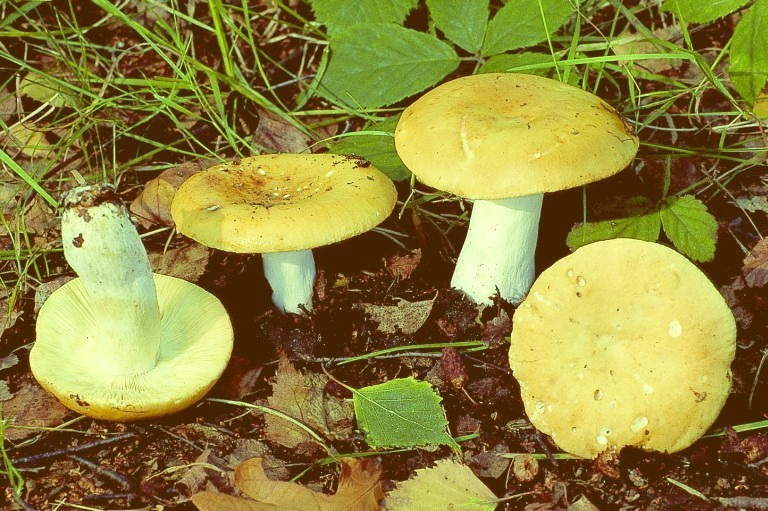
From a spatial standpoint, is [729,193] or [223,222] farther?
[729,193]

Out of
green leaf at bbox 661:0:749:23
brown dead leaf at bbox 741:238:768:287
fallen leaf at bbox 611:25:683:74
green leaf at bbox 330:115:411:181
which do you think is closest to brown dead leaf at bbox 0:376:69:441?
green leaf at bbox 330:115:411:181

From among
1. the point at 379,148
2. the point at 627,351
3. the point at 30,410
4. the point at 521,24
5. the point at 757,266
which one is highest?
the point at 521,24

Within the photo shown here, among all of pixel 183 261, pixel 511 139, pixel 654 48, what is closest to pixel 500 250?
pixel 511 139

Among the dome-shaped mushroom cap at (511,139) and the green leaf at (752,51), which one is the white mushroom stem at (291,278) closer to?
the dome-shaped mushroom cap at (511,139)

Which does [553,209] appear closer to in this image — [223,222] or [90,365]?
[223,222]

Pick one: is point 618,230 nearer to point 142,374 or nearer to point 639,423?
point 639,423

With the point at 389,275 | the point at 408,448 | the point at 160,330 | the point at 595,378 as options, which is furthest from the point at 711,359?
the point at 160,330

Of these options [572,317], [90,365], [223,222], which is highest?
[223,222]

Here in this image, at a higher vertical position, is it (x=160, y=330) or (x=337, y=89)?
(x=337, y=89)
